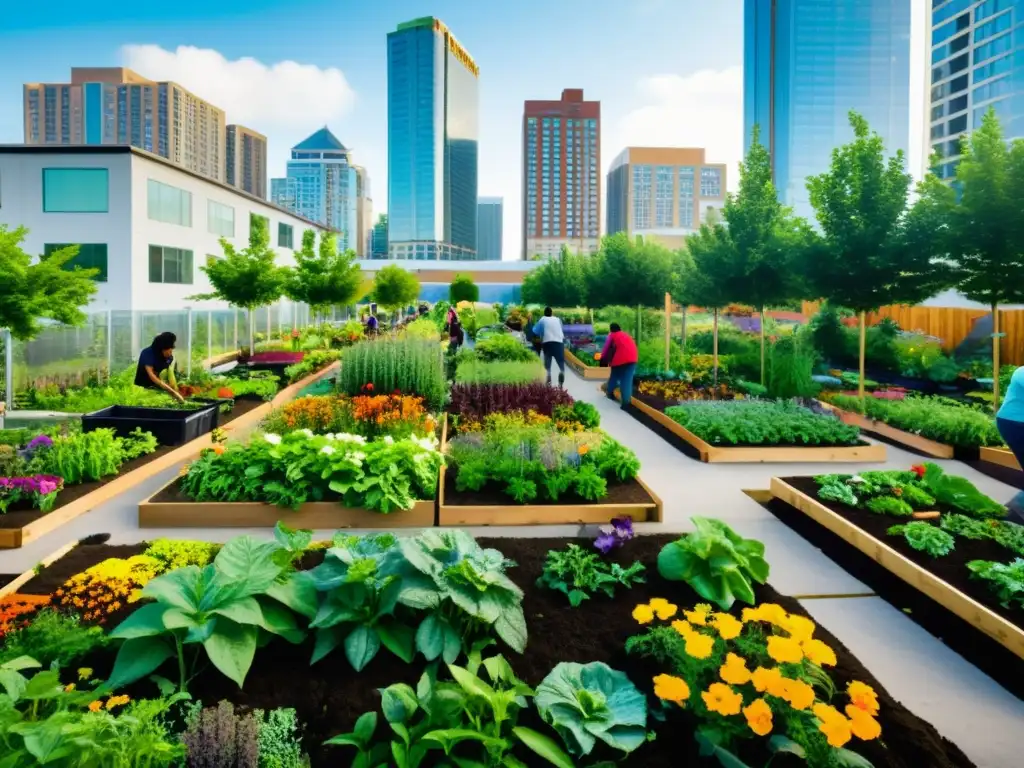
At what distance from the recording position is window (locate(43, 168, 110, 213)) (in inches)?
1110

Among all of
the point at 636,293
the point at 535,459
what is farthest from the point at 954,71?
the point at 535,459

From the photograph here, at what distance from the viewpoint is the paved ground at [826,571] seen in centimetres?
381

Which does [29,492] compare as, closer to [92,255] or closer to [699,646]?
[699,646]

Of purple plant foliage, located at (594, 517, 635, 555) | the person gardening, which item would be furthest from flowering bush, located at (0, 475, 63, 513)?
purple plant foliage, located at (594, 517, 635, 555)

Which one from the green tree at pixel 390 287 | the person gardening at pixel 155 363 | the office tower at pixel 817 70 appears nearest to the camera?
the person gardening at pixel 155 363

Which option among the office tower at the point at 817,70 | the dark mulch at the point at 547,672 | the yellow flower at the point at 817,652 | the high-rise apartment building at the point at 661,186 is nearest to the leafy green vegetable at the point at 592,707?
the dark mulch at the point at 547,672

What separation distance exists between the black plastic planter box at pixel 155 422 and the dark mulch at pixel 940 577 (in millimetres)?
6940

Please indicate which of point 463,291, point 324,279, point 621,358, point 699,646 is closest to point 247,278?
point 324,279

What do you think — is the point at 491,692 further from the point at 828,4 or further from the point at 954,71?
the point at 828,4

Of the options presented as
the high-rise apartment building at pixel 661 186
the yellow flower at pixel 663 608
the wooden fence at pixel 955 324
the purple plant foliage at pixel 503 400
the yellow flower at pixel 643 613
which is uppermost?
the high-rise apartment building at pixel 661 186

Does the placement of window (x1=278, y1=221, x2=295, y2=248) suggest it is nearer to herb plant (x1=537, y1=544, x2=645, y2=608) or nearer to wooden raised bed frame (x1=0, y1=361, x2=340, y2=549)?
wooden raised bed frame (x1=0, y1=361, x2=340, y2=549)

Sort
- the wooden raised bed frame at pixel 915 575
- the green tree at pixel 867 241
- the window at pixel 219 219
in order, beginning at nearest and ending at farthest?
the wooden raised bed frame at pixel 915 575, the green tree at pixel 867 241, the window at pixel 219 219

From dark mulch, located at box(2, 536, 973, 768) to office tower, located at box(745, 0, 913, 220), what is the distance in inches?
7550

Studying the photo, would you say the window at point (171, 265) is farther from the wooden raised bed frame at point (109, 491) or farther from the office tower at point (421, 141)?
the office tower at point (421, 141)
